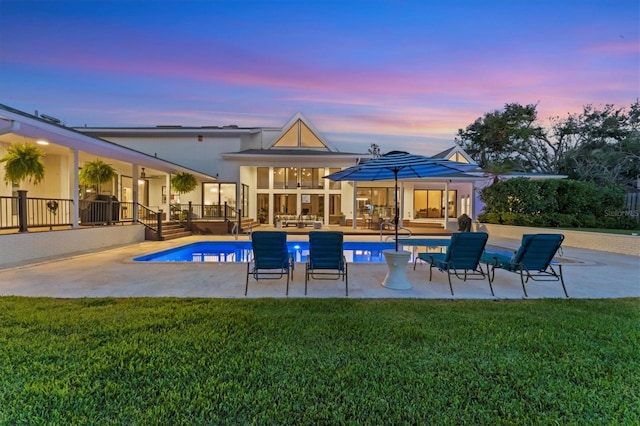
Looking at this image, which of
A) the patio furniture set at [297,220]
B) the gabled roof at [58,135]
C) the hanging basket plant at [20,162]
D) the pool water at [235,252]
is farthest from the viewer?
the patio furniture set at [297,220]

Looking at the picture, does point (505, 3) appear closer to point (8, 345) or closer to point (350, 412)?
point (350, 412)

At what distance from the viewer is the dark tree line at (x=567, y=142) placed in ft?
89.1

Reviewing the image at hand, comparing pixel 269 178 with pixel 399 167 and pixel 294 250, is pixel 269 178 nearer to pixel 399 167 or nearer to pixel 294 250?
pixel 294 250

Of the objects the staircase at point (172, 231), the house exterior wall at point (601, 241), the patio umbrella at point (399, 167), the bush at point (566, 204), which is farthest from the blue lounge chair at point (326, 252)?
the bush at point (566, 204)

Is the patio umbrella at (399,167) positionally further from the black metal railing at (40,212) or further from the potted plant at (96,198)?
the potted plant at (96,198)

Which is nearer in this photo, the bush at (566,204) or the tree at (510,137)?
the bush at (566,204)

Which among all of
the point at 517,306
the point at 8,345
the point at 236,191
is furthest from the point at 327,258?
the point at 236,191

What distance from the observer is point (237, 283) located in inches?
254

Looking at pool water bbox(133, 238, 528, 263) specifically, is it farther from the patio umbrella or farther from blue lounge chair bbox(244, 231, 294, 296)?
blue lounge chair bbox(244, 231, 294, 296)

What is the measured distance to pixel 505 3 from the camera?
10.4m

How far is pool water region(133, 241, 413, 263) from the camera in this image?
36.5ft

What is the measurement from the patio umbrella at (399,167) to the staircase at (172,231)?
1044 cm

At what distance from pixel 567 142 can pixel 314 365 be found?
37.8m

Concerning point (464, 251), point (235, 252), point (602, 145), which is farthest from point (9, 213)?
point (602, 145)
